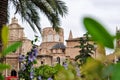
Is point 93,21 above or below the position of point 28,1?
below

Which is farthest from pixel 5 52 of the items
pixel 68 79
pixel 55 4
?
pixel 55 4

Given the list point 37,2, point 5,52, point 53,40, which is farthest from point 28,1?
point 53,40

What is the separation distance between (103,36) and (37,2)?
395 inches

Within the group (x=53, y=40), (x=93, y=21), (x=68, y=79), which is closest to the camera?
(x=93, y=21)

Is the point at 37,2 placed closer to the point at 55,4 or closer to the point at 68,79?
the point at 55,4

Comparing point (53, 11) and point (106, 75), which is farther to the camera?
point (53, 11)

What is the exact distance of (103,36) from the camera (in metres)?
0.65

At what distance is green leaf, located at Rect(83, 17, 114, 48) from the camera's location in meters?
0.65

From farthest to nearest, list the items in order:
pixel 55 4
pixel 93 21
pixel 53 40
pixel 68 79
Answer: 1. pixel 53 40
2. pixel 55 4
3. pixel 68 79
4. pixel 93 21

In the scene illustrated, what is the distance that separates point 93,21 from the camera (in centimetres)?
65

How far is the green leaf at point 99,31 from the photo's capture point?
0.65 m

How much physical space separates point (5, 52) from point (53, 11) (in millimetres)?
9731

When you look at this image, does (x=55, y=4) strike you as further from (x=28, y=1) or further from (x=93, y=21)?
(x=93, y=21)

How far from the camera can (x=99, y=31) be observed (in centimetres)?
65
